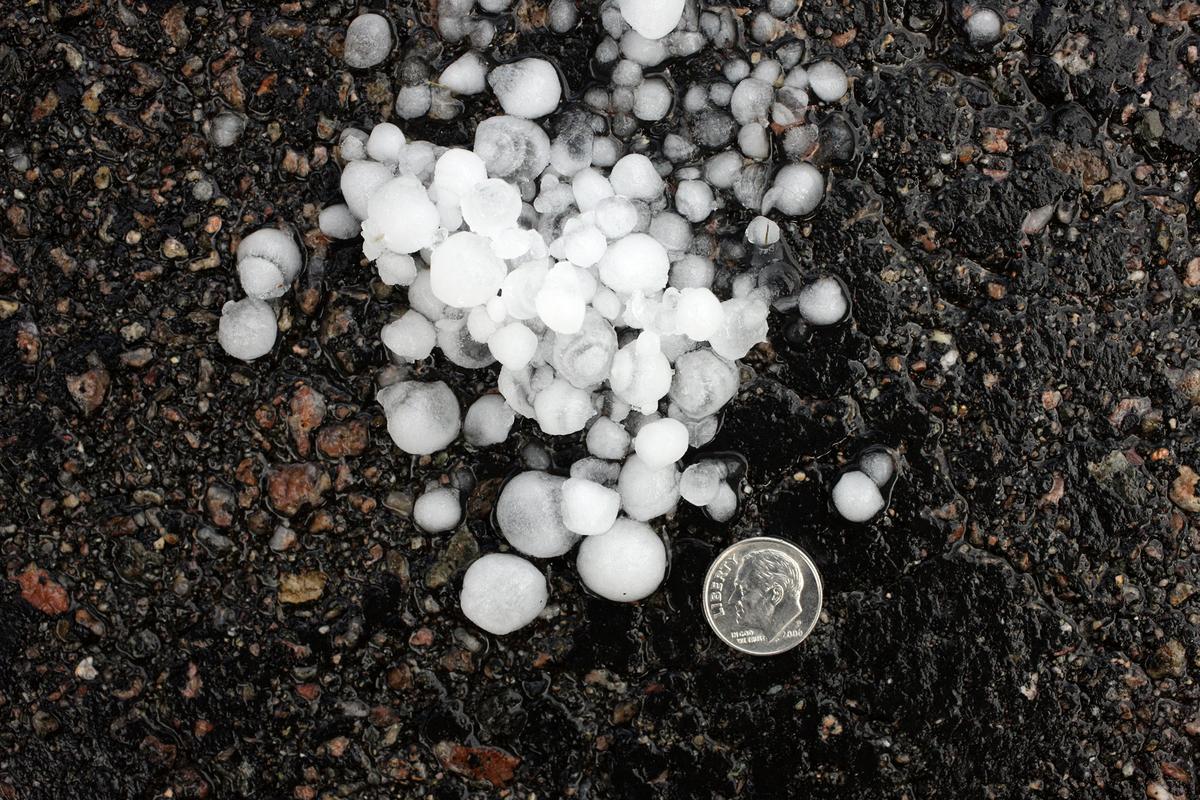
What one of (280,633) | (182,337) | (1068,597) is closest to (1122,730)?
(1068,597)

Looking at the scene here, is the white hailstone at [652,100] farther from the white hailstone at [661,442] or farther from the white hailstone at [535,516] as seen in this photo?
the white hailstone at [535,516]

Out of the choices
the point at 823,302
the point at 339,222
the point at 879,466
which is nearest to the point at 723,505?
the point at 879,466

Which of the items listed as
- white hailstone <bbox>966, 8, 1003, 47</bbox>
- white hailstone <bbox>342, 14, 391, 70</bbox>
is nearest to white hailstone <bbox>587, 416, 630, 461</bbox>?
white hailstone <bbox>342, 14, 391, 70</bbox>

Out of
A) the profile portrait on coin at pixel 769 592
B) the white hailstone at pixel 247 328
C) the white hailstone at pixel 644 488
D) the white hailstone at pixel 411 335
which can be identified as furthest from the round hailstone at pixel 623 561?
the white hailstone at pixel 247 328

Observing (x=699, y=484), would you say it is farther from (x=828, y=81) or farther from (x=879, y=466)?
(x=828, y=81)

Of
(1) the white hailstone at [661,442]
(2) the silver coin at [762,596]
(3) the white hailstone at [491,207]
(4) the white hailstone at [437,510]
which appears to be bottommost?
(2) the silver coin at [762,596]

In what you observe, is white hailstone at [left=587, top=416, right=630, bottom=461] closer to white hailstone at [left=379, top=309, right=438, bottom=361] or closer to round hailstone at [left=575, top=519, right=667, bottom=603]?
round hailstone at [left=575, top=519, right=667, bottom=603]

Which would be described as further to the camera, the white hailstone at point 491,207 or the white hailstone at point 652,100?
the white hailstone at point 652,100

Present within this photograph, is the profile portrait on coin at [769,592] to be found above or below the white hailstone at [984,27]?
below
